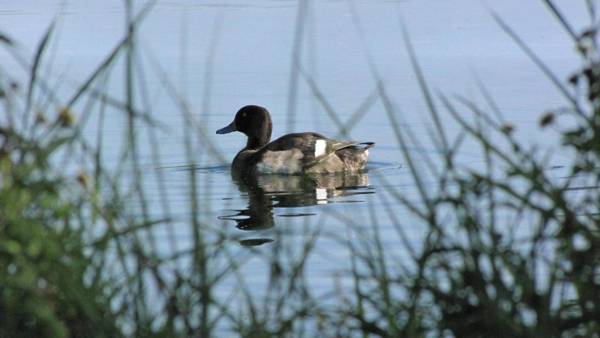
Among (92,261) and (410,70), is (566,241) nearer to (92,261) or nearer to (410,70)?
(92,261)

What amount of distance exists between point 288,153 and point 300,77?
1864 millimetres

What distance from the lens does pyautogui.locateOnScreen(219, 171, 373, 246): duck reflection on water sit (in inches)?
364

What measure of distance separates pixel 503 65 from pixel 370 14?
383cm

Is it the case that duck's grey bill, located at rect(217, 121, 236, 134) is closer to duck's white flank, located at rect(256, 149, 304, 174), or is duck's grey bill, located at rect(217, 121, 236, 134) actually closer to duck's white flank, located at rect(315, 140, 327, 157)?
duck's white flank, located at rect(256, 149, 304, 174)

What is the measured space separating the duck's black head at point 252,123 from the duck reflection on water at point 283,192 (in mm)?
577

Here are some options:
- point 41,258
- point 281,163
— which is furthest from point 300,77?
point 41,258

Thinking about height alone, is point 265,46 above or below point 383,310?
above

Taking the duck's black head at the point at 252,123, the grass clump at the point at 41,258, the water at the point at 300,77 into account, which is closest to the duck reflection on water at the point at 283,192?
the water at the point at 300,77

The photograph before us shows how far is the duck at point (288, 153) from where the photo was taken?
→ 38.6ft

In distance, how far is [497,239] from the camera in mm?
3533

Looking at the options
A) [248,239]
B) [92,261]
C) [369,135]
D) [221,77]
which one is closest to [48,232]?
[92,261]

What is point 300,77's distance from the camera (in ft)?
44.6

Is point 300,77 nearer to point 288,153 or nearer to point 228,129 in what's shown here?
point 228,129

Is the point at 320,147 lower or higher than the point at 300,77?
lower
